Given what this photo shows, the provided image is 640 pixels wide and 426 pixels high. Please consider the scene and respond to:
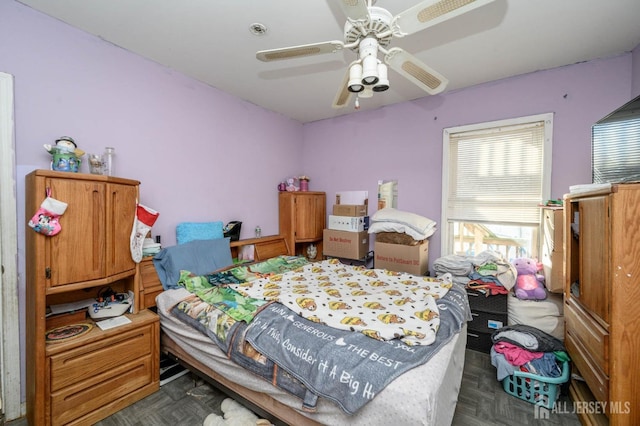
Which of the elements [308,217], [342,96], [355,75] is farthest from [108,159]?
[308,217]

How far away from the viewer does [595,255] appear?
4.98 feet

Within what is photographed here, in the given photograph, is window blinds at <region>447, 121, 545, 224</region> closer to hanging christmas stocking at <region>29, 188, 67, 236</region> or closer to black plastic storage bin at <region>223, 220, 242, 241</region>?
black plastic storage bin at <region>223, 220, 242, 241</region>

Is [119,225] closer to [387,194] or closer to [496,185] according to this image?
[387,194]

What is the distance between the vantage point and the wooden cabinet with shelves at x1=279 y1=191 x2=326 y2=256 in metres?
3.75

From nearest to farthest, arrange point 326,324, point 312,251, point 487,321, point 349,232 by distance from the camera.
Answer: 1. point 326,324
2. point 487,321
3. point 349,232
4. point 312,251

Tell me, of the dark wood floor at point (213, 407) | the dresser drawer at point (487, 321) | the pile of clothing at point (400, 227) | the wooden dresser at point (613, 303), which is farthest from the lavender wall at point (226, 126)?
the wooden dresser at point (613, 303)

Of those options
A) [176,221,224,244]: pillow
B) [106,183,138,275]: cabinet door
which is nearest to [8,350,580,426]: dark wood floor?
[106,183,138,275]: cabinet door

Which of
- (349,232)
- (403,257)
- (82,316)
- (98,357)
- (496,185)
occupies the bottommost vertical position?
(98,357)

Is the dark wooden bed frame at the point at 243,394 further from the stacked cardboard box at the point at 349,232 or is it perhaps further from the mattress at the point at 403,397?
the stacked cardboard box at the point at 349,232

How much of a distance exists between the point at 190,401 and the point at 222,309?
0.75 m

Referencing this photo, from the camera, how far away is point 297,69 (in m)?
2.62

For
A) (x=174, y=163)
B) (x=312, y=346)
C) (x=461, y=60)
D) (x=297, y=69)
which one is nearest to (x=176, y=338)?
(x=312, y=346)

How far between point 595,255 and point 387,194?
2.29 meters

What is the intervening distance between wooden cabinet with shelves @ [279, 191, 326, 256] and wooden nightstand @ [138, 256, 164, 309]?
1770mm
